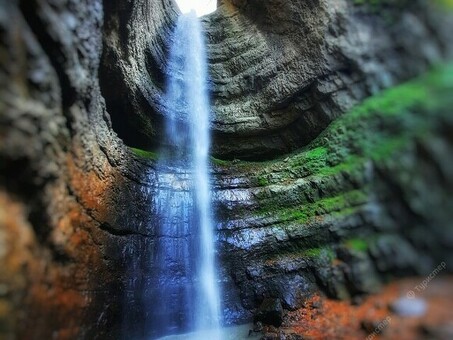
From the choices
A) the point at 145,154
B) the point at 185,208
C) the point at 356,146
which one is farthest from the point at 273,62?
the point at 356,146

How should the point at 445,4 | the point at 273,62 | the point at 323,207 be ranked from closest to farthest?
the point at 445,4 → the point at 323,207 → the point at 273,62

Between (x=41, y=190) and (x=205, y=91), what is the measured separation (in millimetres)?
8464

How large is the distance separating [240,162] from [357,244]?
6757 millimetres

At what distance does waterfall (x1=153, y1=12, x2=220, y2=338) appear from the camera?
8297mm

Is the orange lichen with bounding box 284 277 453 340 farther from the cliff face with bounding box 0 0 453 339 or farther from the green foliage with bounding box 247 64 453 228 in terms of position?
the green foliage with bounding box 247 64 453 228

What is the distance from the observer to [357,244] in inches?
190

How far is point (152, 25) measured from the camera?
11.2m

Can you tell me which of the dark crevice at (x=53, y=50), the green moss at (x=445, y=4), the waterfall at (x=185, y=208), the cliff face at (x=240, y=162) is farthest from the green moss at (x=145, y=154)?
the green moss at (x=445, y=4)

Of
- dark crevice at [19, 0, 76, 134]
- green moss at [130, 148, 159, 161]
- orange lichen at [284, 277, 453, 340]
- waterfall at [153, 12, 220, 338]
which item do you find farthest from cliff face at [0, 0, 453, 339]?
green moss at [130, 148, 159, 161]

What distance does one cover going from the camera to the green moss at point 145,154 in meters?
9.77

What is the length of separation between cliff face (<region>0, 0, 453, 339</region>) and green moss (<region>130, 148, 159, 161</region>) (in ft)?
1.78

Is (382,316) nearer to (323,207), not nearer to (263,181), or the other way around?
(323,207)

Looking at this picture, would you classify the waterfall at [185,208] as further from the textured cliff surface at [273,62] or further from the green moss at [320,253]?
the green moss at [320,253]

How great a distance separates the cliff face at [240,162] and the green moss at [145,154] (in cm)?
54
